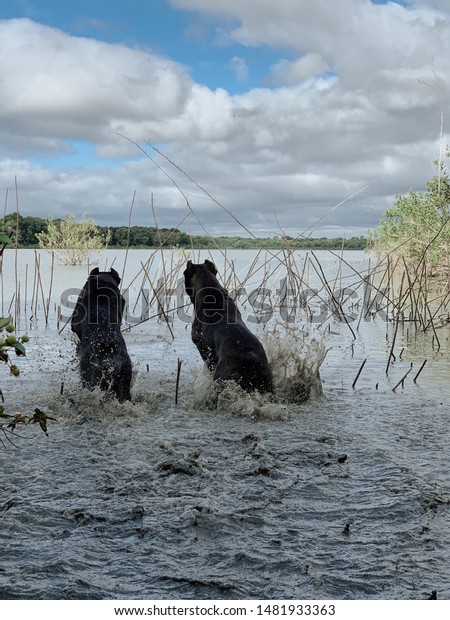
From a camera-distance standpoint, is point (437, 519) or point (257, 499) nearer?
point (437, 519)

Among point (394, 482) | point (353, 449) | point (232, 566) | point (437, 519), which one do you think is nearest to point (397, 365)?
point (353, 449)

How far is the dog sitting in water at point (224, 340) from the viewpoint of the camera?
7.24m

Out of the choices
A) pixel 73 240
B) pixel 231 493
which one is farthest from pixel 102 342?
pixel 73 240

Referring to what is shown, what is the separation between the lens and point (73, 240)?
134 feet

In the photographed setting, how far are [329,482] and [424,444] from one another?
57.8 inches

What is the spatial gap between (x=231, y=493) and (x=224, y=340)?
308 cm

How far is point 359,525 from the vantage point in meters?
3.96

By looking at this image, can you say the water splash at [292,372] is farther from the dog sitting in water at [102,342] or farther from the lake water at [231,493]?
the dog sitting in water at [102,342]

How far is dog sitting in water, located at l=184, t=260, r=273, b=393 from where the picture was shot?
7238 mm

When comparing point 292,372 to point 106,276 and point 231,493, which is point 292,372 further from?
point 231,493

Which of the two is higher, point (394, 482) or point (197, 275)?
point (197, 275)

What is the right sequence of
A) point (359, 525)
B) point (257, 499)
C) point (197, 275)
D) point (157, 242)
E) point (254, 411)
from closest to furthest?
point (359, 525)
point (257, 499)
point (254, 411)
point (197, 275)
point (157, 242)
